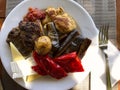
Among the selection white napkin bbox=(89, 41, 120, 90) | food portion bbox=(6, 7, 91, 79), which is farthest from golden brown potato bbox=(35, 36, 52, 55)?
white napkin bbox=(89, 41, 120, 90)

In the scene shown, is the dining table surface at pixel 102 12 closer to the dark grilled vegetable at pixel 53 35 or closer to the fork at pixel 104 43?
the fork at pixel 104 43

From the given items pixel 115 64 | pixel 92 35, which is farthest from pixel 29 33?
pixel 115 64

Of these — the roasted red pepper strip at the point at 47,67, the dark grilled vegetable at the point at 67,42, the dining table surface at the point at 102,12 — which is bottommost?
the roasted red pepper strip at the point at 47,67

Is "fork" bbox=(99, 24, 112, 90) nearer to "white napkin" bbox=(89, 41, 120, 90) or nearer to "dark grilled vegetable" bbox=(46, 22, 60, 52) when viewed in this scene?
"white napkin" bbox=(89, 41, 120, 90)

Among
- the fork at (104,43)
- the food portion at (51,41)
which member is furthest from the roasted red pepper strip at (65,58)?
the fork at (104,43)

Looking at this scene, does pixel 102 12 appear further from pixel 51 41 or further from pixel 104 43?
pixel 51 41

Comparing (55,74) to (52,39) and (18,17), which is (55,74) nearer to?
(52,39)
